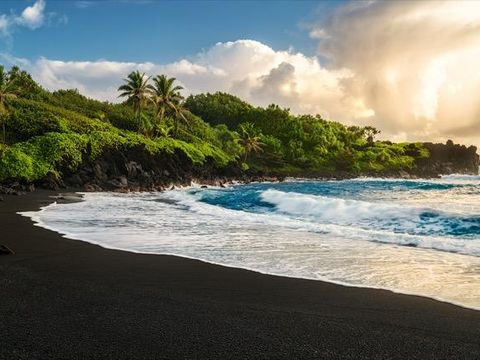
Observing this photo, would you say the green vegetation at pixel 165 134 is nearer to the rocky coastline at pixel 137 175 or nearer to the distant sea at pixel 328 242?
the rocky coastline at pixel 137 175

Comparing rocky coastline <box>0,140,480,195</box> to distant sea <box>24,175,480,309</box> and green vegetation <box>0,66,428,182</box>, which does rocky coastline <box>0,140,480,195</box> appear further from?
distant sea <box>24,175,480,309</box>

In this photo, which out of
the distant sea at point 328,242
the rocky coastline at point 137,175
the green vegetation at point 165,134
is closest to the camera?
the distant sea at point 328,242

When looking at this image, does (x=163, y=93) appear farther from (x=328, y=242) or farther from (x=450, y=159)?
(x=450, y=159)

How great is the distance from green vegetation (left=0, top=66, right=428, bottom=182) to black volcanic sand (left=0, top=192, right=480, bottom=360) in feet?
98.2

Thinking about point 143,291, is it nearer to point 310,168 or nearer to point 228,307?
point 228,307

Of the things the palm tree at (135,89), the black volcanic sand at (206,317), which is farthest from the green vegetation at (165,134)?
the black volcanic sand at (206,317)

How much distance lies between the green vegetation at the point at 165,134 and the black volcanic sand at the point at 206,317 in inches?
1178

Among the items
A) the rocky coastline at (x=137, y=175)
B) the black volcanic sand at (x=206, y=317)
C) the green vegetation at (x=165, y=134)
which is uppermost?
the green vegetation at (x=165, y=134)

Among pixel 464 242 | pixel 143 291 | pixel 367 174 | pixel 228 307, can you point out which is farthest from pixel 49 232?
pixel 367 174

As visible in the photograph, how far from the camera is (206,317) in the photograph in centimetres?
524

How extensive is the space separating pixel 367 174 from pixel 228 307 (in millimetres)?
103016

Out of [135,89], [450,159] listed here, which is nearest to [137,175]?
[135,89]

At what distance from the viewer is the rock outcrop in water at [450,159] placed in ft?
430

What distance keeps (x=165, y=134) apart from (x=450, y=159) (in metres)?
120
